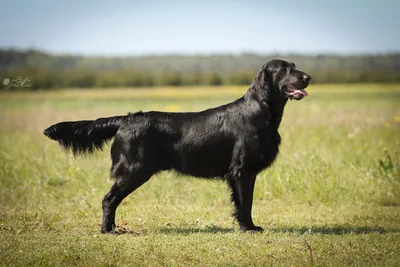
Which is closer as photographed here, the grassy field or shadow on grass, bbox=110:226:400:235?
the grassy field

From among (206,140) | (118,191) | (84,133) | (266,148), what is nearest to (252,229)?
(266,148)

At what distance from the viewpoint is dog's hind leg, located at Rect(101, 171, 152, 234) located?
6500 mm

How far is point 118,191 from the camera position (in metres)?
6.55

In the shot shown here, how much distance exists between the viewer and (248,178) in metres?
6.54

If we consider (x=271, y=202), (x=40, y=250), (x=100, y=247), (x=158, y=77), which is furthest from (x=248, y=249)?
(x=158, y=77)

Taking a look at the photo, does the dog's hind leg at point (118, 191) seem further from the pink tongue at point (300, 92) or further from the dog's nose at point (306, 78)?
the dog's nose at point (306, 78)

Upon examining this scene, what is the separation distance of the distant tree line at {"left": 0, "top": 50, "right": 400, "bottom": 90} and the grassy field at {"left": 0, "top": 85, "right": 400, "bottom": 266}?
77.0 feet

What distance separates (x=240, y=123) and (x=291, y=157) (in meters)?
3.93

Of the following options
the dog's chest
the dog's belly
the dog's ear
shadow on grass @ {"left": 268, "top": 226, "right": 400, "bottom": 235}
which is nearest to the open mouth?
the dog's ear

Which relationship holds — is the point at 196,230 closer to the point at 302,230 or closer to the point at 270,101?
the point at 302,230

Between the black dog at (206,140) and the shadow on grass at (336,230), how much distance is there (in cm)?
42

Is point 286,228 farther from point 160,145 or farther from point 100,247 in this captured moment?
point 100,247

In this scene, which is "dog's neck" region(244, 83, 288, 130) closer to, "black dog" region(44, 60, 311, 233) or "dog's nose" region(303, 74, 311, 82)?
"black dog" region(44, 60, 311, 233)

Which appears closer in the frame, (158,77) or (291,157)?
→ (291,157)
